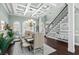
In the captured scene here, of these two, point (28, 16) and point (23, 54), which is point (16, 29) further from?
point (23, 54)

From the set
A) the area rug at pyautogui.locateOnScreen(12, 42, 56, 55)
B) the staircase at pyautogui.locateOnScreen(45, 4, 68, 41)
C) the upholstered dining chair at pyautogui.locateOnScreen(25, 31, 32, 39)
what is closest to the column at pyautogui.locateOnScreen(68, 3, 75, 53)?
the staircase at pyautogui.locateOnScreen(45, 4, 68, 41)

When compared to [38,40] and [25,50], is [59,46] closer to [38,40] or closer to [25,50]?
[38,40]

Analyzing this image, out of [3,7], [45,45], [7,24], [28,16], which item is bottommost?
[45,45]

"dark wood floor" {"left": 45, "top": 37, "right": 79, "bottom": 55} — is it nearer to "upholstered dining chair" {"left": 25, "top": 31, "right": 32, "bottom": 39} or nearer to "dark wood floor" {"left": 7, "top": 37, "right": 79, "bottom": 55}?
"dark wood floor" {"left": 7, "top": 37, "right": 79, "bottom": 55}

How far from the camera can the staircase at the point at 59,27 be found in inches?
87.9

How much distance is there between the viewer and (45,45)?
2312 millimetres

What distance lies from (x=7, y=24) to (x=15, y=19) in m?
0.20

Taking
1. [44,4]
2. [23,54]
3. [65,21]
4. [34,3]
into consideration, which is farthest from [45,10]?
[23,54]

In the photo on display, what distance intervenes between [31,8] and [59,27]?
73 cm

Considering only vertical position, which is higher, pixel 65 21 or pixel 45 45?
pixel 65 21

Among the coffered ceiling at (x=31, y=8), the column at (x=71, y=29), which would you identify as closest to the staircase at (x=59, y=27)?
the column at (x=71, y=29)

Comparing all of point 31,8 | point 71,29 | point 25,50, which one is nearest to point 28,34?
point 25,50

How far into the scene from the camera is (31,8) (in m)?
2.29

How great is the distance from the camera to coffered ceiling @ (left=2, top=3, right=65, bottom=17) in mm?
2258
